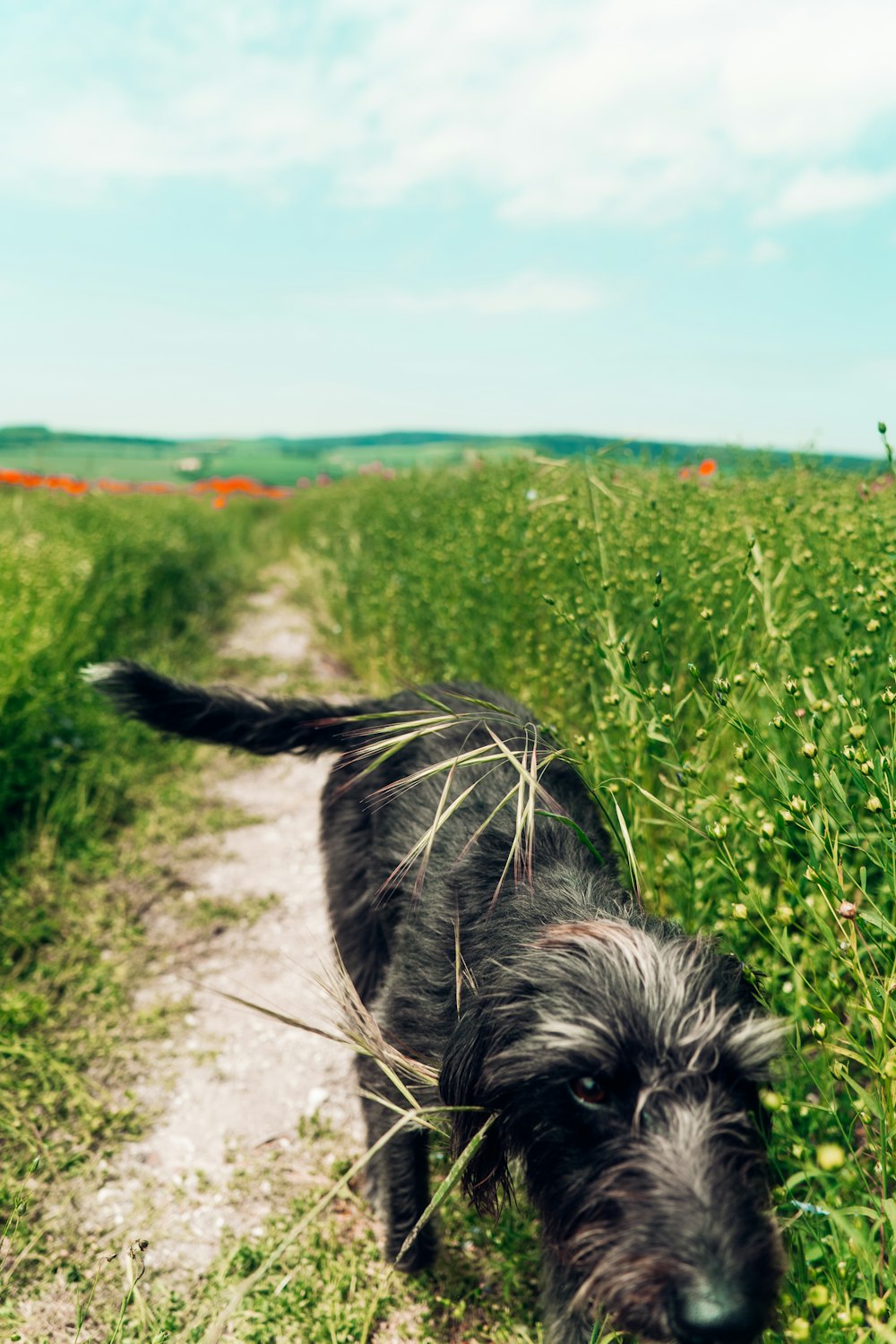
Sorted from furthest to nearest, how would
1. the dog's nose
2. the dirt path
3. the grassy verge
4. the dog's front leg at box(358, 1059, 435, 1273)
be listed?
the grassy verge, the dirt path, the dog's front leg at box(358, 1059, 435, 1273), the dog's nose

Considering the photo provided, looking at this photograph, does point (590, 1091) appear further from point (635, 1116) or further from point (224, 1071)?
point (224, 1071)

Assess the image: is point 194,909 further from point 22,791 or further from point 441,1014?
point 441,1014

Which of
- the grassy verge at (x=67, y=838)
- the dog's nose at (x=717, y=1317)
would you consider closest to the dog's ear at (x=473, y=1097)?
the dog's nose at (x=717, y=1317)

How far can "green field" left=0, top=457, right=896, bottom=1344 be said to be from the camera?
1552 mm

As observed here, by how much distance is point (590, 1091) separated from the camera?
154 cm

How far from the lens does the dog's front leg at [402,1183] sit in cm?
231

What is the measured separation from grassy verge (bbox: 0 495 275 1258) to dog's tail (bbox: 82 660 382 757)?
1.21m

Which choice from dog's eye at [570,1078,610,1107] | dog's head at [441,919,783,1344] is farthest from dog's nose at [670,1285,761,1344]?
dog's eye at [570,1078,610,1107]

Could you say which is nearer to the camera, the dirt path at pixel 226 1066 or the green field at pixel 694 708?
the green field at pixel 694 708

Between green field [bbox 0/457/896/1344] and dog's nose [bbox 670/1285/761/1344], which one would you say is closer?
dog's nose [bbox 670/1285/761/1344]

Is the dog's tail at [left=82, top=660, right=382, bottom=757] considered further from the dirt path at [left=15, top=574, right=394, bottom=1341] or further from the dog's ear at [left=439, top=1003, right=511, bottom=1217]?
the dog's ear at [left=439, top=1003, right=511, bottom=1217]

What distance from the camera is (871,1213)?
125 cm

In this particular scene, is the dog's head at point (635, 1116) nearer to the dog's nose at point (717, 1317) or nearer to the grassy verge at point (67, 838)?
the dog's nose at point (717, 1317)

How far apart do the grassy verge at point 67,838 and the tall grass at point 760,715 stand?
5.69 ft
